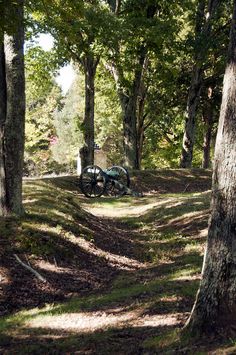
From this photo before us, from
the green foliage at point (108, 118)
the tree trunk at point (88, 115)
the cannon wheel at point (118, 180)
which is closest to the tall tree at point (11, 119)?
the cannon wheel at point (118, 180)

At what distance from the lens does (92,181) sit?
786 inches

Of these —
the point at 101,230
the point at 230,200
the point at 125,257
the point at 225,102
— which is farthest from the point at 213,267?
the point at 101,230

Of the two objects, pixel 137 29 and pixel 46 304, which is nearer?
pixel 46 304

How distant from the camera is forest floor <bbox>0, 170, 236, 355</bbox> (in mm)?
6320

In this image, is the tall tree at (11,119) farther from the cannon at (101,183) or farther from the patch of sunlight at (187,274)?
the cannon at (101,183)

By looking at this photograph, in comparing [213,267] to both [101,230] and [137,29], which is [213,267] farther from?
[137,29]

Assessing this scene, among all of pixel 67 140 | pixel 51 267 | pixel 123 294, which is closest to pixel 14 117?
pixel 51 267

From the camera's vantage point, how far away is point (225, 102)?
5387 millimetres

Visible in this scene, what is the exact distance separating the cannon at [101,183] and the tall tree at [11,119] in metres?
8.40

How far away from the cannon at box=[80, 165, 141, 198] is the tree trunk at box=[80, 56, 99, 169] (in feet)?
15.9

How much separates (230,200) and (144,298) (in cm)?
317

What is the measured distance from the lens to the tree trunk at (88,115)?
2591 cm

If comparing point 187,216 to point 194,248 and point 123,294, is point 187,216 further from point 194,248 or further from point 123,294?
point 123,294

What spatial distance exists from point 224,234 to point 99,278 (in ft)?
16.3
